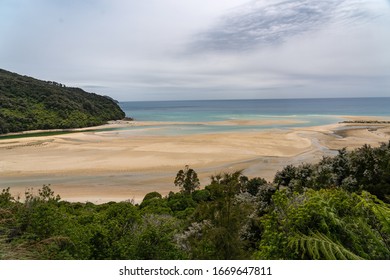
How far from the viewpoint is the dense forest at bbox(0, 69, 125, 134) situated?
47.1 metres

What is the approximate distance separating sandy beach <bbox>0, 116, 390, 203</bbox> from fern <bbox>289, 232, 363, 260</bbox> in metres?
13.0

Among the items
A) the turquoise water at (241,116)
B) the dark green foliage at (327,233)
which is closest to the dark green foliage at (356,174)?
the dark green foliage at (327,233)

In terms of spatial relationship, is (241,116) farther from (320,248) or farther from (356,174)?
(320,248)

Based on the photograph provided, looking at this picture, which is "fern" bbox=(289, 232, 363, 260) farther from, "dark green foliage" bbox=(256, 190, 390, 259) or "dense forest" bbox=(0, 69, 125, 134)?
"dense forest" bbox=(0, 69, 125, 134)

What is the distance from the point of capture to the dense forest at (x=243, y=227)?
3383 mm

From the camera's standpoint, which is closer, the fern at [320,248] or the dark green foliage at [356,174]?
the fern at [320,248]

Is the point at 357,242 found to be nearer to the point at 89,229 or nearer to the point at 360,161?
the point at 89,229

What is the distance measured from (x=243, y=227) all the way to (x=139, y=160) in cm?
1794

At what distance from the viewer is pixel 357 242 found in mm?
3385

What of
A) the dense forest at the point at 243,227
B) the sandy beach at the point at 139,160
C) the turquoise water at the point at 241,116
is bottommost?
the sandy beach at the point at 139,160

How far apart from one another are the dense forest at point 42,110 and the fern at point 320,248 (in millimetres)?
46739

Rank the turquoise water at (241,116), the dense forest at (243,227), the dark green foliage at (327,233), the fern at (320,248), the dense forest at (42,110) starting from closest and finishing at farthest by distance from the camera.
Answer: the fern at (320,248) → the dark green foliage at (327,233) → the dense forest at (243,227) → the turquoise water at (241,116) → the dense forest at (42,110)

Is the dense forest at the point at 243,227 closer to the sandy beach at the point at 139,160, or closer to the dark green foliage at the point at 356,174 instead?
the dark green foliage at the point at 356,174
